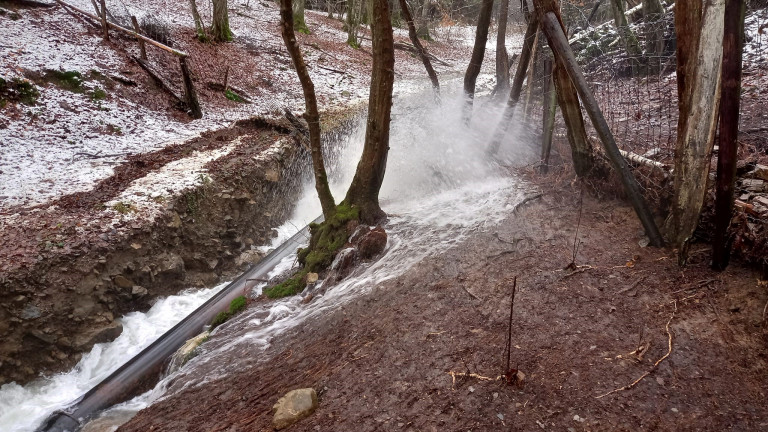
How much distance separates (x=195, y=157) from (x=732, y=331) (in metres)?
8.86

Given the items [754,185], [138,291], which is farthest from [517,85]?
[138,291]

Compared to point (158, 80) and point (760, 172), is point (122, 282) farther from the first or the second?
point (760, 172)

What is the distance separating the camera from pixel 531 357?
3277 millimetres

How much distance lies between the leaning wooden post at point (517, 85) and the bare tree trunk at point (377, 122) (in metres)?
3.07

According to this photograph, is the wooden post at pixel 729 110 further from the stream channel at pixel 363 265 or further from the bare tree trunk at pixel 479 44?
the bare tree trunk at pixel 479 44

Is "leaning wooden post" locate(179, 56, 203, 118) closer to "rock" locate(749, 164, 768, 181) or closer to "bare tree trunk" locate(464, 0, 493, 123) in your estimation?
"bare tree trunk" locate(464, 0, 493, 123)

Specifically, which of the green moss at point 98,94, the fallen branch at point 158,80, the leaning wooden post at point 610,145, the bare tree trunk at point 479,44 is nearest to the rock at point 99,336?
the green moss at point 98,94

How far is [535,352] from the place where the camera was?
3334 mm

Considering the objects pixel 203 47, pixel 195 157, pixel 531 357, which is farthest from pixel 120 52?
pixel 531 357

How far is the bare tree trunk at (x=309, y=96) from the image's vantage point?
5.57 m

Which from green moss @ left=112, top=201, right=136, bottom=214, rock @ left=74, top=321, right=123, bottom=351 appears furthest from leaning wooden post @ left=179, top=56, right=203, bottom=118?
rock @ left=74, top=321, right=123, bottom=351

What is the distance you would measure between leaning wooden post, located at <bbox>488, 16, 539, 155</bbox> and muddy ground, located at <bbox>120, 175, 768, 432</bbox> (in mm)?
4081

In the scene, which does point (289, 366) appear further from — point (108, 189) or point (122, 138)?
point (122, 138)

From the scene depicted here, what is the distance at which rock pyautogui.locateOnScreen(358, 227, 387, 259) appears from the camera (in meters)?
6.34
